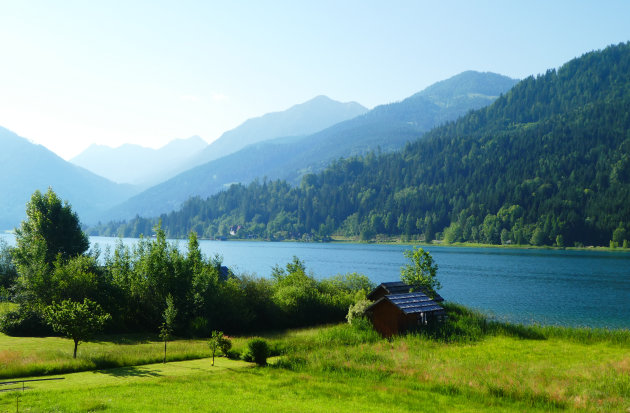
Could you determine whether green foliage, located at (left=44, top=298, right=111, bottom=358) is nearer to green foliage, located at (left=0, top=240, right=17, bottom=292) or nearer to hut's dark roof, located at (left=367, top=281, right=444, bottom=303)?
hut's dark roof, located at (left=367, top=281, right=444, bottom=303)

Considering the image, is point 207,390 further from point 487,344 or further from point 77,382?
point 487,344

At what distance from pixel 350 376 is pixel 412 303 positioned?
15616 mm

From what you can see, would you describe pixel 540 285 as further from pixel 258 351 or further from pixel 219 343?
pixel 219 343

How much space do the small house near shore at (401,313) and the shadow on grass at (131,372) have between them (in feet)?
72.8

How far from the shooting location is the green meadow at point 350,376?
25.0m

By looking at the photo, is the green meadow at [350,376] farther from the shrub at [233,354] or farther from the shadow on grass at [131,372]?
the shrub at [233,354]

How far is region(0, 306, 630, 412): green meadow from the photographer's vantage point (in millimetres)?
25031

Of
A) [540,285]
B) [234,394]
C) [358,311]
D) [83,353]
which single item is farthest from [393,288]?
[540,285]

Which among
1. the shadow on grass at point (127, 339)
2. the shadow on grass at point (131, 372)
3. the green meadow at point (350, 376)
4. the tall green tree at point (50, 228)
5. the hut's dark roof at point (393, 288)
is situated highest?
the tall green tree at point (50, 228)

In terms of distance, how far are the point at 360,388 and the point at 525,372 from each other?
1103 centimetres

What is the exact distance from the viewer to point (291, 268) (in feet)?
225

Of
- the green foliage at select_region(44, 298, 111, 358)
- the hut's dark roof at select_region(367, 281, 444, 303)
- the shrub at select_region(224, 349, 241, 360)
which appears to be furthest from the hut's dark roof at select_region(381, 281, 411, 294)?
the green foliage at select_region(44, 298, 111, 358)

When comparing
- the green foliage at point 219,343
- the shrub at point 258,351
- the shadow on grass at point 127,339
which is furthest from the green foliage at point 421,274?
the shadow on grass at point 127,339

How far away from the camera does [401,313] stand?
147 feet
